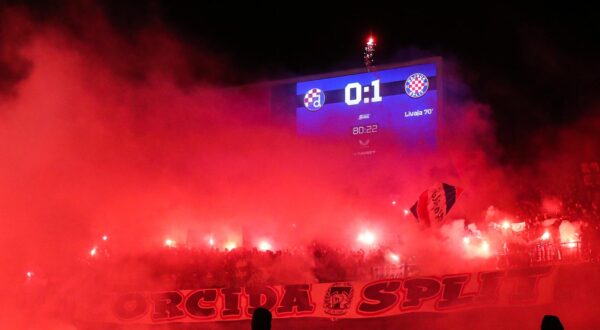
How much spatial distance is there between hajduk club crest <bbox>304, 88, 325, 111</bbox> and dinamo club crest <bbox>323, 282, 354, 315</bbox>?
9652 mm

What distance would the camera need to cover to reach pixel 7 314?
8117 mm

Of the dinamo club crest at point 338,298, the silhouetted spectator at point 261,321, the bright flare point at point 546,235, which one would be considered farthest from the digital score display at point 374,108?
the silhouetted spectator at point 261,321

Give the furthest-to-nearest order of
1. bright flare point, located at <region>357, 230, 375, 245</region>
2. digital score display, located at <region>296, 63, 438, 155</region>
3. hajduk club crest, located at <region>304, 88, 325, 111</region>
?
1. hajduk club crest, located at <region>304, 88, 325, 111</region>
2. digital score display, located at <region>296, 63, 438, 155</region>
3. bright flare point, located at <region>357, 230, 375, 245</region>

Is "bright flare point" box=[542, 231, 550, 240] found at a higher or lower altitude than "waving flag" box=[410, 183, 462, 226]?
lower

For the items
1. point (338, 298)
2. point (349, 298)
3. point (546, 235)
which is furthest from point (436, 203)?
point (546, 235)

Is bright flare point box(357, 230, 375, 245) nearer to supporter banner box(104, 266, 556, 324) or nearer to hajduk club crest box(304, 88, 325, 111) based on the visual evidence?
supporter banner box(104, 266, 556, 324)

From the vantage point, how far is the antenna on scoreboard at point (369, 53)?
1791 centimetres

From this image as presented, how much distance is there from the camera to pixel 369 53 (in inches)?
736

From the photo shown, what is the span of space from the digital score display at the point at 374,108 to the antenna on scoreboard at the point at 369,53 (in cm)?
30

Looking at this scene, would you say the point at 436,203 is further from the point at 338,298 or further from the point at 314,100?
the point at 314,100

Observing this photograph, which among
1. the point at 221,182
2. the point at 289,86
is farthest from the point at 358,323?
the point at 289,86

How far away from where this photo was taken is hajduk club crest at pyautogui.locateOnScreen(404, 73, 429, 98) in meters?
18.1

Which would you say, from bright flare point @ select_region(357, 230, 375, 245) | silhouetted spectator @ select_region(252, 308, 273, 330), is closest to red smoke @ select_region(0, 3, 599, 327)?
bright flare point @ select_region(357, 230, 375, 245)

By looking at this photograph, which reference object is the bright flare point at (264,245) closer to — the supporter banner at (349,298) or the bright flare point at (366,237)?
the bright flare point at (366,237)
